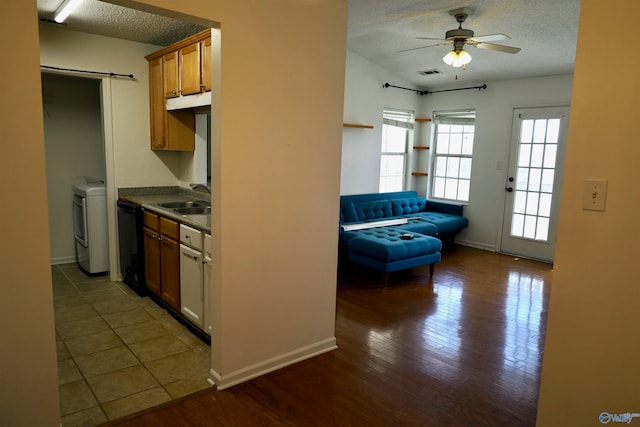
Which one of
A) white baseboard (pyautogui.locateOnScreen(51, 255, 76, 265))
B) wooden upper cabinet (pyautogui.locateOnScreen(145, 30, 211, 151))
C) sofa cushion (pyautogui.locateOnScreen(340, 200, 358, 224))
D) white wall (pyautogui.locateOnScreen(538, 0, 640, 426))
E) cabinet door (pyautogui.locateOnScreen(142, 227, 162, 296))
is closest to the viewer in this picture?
white wall (pyautogui.locateOnScreen(538, 0, 640, 426))

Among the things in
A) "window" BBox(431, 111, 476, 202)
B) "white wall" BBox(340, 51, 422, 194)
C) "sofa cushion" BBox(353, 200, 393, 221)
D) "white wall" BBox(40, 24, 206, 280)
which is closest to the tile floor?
"white wall" BBox(40, 24, 206, 280)

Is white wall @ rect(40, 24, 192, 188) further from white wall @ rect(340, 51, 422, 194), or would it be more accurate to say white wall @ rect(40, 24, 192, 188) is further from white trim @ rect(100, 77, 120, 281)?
white wall @ rect(340, 51, 422, 194)

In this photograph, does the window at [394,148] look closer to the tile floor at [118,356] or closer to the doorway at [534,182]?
the doorway at [534,182]

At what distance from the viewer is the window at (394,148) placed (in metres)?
6.84

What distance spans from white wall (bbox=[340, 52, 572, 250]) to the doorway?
4.5 inches

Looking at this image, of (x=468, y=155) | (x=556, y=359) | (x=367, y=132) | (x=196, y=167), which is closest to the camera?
(x=556, y=359)

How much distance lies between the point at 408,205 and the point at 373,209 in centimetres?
89

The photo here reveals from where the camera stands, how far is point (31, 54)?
172 centimetres

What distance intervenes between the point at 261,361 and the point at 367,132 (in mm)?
4365

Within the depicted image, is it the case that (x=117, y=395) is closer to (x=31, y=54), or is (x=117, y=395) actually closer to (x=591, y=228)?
(x=31, y=54)

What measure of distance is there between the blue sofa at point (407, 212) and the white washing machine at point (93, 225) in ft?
8.42

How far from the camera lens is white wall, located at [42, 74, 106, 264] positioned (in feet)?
15.7

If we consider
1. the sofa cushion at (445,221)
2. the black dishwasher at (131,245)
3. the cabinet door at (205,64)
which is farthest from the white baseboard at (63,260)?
the sofa cushion at (445,221)

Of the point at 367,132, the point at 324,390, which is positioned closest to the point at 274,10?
the point at 324,390
